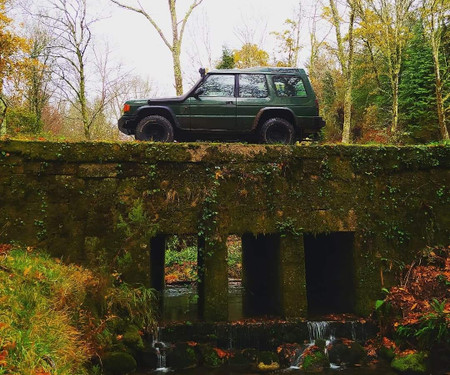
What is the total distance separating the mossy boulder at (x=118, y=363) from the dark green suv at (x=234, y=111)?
15.2ft

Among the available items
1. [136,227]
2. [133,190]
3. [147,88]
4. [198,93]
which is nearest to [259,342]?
[136,227]

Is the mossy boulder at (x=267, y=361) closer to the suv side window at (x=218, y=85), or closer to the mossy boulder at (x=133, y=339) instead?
the mossy boulder at (x=133, y=339)

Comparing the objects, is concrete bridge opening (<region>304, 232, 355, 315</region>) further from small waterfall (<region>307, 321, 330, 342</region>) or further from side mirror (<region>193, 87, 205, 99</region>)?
side mirror (<region>193, 87, 205, 99</region>)

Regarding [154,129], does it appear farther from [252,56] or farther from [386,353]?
[252,56]

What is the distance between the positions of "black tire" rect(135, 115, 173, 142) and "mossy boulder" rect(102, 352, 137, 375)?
457 centimetres

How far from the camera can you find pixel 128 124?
344 inches

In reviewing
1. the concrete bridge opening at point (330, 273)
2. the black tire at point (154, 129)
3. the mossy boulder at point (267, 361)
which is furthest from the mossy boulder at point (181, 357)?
the black tire at point (154, 129)

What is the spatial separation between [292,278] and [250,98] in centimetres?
423

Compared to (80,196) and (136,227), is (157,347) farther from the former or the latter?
(80,196)

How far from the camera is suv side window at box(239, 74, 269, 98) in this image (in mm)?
9078

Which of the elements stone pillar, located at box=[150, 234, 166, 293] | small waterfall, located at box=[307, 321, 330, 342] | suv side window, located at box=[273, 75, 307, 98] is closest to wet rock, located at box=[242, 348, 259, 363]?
small waterfall, located at box=[307, 321, 330, 342]

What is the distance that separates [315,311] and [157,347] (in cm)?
397

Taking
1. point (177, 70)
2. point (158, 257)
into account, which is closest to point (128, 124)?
point (158, 257)

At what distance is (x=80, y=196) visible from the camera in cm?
767
